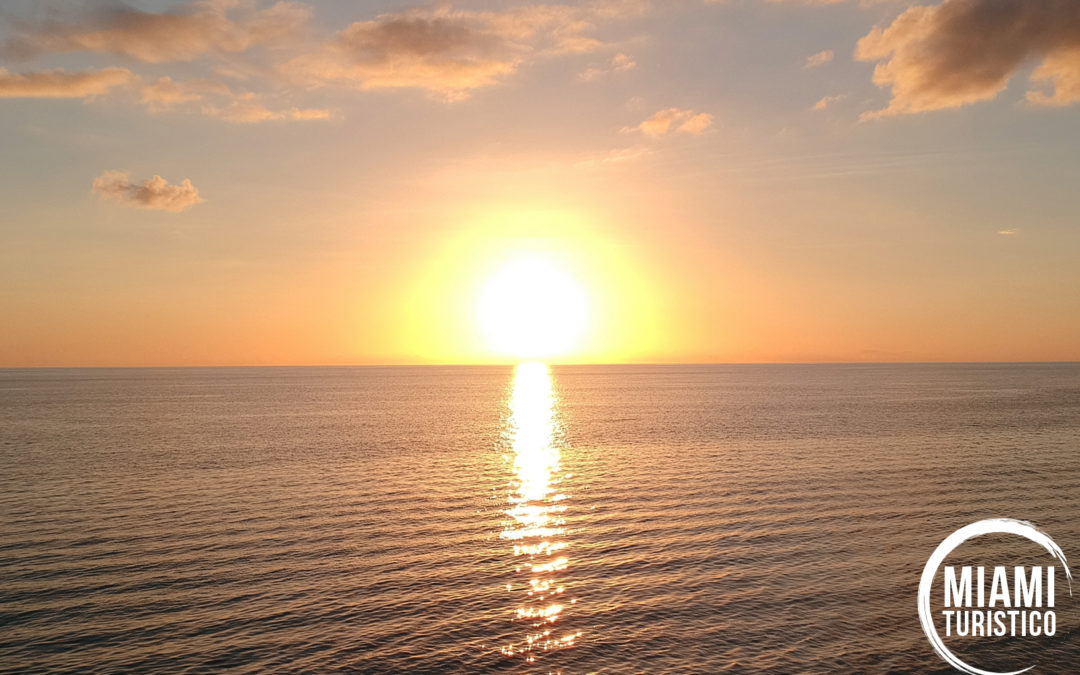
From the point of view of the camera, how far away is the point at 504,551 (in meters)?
39.8

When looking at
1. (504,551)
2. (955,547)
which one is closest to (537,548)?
(504,551)

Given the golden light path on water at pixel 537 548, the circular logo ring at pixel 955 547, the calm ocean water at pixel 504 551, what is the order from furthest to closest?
the golden light path on water at pixel 537 548, the calm ocean water at pixel 504 551, the circular logo ring at pixel 955 547

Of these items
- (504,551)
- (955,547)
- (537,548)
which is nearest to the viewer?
(955,547)

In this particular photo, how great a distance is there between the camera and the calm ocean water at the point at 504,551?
26.2 meters

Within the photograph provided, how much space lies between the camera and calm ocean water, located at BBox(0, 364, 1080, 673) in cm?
2616

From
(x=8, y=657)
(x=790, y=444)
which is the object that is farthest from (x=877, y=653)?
(x=790, y=444)

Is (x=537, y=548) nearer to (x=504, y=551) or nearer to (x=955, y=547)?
(x=504, y=551)

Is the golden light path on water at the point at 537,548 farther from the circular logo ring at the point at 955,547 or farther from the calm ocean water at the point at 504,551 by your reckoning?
the circular logo ring at the point at 955,547

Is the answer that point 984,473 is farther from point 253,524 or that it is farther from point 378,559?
point 253,524

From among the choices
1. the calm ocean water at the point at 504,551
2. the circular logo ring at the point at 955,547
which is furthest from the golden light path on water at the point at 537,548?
the circular logo ring at the point at 955,547

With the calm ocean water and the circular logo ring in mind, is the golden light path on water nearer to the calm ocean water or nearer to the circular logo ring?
the calm ocean water

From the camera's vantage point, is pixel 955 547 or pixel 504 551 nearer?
pixel 955 547

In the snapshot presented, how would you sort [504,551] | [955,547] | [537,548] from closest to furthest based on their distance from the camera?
1. [955,547]
2. [504,551]
3. [537,548]

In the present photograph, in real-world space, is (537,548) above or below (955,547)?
below
